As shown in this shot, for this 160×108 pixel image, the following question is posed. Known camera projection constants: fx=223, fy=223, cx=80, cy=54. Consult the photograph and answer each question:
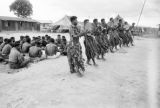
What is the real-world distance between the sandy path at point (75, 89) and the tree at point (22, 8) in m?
62.6

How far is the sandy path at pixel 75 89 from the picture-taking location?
4.75 meters

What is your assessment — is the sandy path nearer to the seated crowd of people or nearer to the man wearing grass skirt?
the man wearing grass skirt

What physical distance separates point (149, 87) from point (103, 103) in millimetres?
1846

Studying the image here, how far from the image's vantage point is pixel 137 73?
759 cm

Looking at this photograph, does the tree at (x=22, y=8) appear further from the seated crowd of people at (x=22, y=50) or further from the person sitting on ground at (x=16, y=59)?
the person sitting on ground at (x=16, y=59)

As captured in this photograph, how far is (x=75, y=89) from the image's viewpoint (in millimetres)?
5598

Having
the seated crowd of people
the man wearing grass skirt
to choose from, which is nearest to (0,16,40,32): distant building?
the seated crowd of people

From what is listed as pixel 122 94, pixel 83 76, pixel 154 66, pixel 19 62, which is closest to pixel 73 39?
pixel 83 76

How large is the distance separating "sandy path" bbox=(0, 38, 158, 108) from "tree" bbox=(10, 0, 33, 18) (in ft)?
206

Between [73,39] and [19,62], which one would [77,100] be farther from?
[19,62]

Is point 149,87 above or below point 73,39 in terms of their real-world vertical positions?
below

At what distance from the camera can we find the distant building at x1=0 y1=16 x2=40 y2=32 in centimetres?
Result: 3859

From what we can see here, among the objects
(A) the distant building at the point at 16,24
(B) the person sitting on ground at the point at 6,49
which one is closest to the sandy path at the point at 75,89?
(B) the person sitting on ground at the point at 6,49

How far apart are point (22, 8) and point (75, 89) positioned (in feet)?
216
